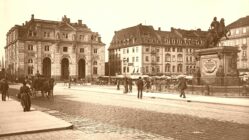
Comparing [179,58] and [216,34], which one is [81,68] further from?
[216,34]

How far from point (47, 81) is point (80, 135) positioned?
2014cm

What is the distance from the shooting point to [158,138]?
9.98 meters

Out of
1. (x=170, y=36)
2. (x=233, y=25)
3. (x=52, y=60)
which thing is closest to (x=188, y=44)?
(x=170, y=36)

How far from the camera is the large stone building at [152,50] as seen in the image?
9088cm

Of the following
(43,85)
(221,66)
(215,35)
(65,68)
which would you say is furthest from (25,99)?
(65,68)

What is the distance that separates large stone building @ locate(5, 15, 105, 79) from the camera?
82.6 metres

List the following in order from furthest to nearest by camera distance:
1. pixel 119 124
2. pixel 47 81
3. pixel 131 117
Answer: pixel 47 81, pixel 131 117, pixel 119 124

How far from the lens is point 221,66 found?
27.5m

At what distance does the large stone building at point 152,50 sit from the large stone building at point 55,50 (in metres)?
7.46

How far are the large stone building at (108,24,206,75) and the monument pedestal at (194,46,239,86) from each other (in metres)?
60.4

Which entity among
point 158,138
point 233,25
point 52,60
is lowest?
point 158,138

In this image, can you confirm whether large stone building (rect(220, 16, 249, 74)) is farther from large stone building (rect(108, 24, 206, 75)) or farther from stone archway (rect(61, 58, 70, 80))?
stone archway (rect(61, 58, 70, 80))

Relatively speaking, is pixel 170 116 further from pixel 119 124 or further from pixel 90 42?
pixel 90 42

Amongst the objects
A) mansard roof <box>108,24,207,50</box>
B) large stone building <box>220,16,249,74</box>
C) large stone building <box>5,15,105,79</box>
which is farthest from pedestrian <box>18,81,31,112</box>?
mansard roof <box>108,24,207,50</box>
